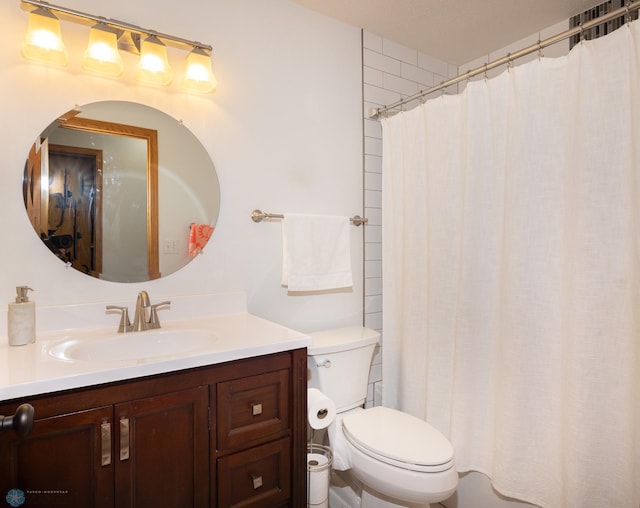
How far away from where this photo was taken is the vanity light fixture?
127 cm

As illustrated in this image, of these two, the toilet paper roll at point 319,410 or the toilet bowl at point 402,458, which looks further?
the toilet paper roll at point 319,410

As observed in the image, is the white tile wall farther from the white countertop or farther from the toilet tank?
the white countertop

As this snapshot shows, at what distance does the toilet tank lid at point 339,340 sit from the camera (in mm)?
1665

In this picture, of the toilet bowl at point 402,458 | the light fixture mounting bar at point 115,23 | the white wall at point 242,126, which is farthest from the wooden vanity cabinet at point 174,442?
the light fixture mounting bar at point 115,23

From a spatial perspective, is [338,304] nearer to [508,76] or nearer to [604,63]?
[508,76]

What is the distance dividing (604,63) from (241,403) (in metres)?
1.56

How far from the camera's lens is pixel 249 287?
5.76 ft

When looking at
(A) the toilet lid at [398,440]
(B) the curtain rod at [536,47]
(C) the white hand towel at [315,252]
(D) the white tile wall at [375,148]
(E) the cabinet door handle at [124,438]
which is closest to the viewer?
(E) the cabinet door handle at [124,438]

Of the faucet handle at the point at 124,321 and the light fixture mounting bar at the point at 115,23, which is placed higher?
the light fixture mounting bar at the point at 115,23

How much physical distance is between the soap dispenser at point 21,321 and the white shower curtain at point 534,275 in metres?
1.53

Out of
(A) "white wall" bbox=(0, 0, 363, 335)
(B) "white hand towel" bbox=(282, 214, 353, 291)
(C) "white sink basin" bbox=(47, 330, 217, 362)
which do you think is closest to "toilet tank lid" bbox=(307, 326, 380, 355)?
(A) "white wall" bbox=(0, 0, 363, 335)

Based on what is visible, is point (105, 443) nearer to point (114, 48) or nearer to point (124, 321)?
point (124, 321)

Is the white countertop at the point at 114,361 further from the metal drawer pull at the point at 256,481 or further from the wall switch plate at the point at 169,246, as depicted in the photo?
the metal drawer pull at the point at 256,481

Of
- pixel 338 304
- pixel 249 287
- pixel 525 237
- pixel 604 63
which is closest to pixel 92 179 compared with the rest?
pixel 249 287
